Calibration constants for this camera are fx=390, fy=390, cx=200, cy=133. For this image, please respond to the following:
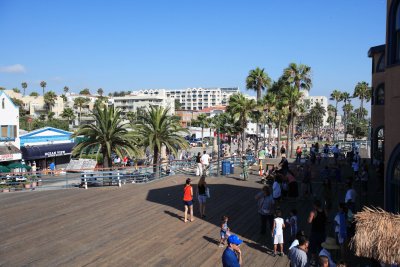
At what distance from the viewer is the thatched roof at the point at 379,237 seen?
6648mm

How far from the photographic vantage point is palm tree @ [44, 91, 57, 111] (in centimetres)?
10412

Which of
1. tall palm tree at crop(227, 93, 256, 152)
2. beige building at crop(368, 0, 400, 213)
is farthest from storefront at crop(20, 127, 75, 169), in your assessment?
beige building at crop(368, 0, 400, 213)

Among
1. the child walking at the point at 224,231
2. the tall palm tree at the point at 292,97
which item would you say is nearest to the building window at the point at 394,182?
the child walking at the point at 224,231

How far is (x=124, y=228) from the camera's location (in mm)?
12758

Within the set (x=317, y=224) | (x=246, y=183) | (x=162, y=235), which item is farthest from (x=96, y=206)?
(x=317, y=224)

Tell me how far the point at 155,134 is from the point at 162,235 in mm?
13201

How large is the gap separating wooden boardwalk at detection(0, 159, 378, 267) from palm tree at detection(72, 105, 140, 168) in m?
3.65

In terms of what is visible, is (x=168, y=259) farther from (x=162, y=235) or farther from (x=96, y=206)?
(x=96, y=206)

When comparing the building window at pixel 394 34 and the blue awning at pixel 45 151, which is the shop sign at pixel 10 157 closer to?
the blue awning at pixel 45 151

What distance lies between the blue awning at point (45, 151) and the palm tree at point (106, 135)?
1961cm

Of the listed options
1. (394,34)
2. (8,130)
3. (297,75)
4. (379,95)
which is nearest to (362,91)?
(297,75)

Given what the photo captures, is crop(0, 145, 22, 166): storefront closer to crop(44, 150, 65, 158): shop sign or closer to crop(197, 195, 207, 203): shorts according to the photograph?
crop(44, 150, 65, 158): shop sign

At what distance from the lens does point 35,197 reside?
59.6 ft

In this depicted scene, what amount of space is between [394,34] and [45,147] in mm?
39560
